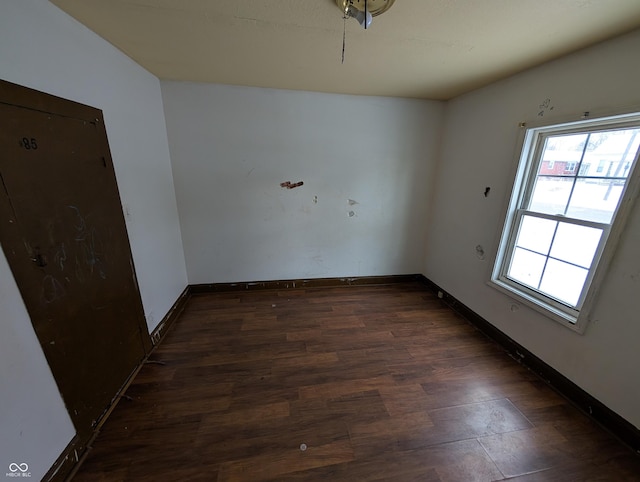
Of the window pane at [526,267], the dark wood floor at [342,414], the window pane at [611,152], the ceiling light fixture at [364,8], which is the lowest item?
the dark wood floor at [342,414]

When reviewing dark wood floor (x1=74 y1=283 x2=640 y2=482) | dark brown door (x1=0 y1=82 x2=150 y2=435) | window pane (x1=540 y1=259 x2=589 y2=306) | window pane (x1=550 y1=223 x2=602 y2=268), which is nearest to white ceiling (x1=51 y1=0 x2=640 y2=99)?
dark brown door (x1=0 y1=82 x2=150 y2=435)

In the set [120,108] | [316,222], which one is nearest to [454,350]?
[316,222]

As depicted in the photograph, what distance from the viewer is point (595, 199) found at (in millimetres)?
1561

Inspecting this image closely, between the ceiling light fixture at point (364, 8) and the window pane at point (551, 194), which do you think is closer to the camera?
the ceiling light fixture at point (364, 8)

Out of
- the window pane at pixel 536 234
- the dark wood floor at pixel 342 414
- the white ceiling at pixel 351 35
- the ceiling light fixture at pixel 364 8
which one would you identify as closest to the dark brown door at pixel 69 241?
the dark wood floor at pixel 342 414

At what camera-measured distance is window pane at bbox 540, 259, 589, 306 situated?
1656 mm

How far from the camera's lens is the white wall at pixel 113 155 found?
98 centimetres

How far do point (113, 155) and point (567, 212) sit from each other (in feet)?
10.9

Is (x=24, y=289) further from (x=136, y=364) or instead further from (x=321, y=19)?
(x=321, y=19)

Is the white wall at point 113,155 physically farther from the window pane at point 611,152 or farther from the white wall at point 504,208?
the window pane at point 611,152

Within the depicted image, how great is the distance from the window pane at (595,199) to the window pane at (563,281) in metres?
0.37

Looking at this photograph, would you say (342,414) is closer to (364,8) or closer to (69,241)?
(69,241)

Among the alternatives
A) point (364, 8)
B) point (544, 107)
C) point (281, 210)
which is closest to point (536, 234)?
point (544, 107)

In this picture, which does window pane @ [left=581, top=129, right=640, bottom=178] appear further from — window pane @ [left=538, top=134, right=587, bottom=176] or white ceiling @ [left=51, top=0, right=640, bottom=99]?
white ceiling @ [left=51, top=0, right=640, bottom=99]
